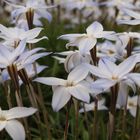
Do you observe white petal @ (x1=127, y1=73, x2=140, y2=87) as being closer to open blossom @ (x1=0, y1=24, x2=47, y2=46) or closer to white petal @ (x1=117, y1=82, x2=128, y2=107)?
white petal @ (x1=117, y1=82, x2=128, y2=107)

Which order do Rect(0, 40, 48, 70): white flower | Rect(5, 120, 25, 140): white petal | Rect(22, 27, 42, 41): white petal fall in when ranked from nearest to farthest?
Rect(5, 120, 25, 140): white petal < Rect(0, 40, 48, 70): white flower < Rect(22, 27, 42, 41): white petal

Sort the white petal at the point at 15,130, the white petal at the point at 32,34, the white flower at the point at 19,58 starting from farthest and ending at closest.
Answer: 1. the white petal at the point at 32,34
2. the white flower at the point at 19,58
3. the white petal at the point at 15,130

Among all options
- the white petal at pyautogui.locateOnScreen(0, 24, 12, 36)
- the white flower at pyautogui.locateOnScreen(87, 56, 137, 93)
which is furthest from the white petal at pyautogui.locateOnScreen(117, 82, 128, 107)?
the white petal at pyautogui.locateOnScreen(0, 24, 12, 36)

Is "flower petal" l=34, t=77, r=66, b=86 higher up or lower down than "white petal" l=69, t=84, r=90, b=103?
higher up

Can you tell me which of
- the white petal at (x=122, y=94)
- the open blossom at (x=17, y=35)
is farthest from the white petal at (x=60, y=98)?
the open blossom at (x=17, y=35)

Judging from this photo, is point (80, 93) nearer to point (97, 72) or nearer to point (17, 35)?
point (97, 72)

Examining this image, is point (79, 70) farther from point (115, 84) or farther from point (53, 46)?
point (53, 46)

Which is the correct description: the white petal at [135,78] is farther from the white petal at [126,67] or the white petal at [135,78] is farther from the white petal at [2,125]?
the white petal at [2,125]

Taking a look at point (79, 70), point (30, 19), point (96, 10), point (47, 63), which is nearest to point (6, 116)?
point (79, 70)

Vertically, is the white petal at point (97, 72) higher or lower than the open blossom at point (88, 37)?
lower

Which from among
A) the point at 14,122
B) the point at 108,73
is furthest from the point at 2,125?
the point at 108,73
